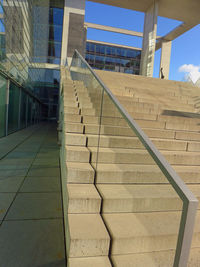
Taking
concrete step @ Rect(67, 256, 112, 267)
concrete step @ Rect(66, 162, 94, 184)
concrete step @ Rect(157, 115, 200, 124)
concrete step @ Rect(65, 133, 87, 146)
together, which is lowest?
concrete step @ Rect(67, 256, 112, 267)

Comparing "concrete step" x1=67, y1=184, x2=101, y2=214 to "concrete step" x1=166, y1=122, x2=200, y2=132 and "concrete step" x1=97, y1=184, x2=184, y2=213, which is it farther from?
"concrete step" x1=166, y1=122, x2=200, y2=132

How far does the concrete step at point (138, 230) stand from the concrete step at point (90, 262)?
0.14 meters

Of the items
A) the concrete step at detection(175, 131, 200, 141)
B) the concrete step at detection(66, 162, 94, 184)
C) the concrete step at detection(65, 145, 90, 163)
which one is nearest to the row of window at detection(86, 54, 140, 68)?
the concrete step at detection(175, 131, 200, 141)

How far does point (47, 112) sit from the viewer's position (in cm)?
3244

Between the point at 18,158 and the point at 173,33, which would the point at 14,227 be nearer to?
the point at 18,158

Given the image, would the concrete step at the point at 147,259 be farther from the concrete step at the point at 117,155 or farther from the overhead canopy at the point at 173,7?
the overhead canopy at the point at 173,7

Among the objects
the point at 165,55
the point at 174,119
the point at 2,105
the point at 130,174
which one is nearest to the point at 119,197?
the point at 130,174

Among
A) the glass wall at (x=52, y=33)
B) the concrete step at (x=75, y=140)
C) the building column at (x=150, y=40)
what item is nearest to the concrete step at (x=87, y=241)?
the concrete step at (x=75, y=140)

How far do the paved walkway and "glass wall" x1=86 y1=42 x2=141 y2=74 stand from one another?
42.8 meters

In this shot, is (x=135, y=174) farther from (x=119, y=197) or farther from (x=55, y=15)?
(x=55, y=15)

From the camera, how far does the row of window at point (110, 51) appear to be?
1753 inches

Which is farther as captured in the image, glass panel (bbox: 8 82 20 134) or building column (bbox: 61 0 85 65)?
building column (bbox: 61 0 85 65)

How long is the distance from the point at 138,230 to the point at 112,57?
48172 millimetres

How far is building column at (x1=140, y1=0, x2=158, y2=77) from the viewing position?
2025cm
